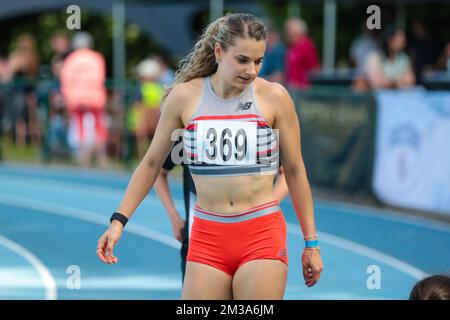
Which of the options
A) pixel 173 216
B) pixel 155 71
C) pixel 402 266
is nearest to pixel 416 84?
pixel 155 71

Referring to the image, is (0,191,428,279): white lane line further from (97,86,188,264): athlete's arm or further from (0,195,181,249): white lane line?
(97,86,188,264): athlete's arm

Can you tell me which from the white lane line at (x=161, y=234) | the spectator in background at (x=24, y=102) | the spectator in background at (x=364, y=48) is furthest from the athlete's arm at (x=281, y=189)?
the spectator in background at (x=24, y=102)

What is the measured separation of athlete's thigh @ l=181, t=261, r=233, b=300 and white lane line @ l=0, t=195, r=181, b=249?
6.78 m

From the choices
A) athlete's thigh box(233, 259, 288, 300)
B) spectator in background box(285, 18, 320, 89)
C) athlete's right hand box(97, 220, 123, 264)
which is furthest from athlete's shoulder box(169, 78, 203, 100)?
spectator in background box(285, 18, 320, 89)

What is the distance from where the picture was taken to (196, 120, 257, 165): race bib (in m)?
5.54

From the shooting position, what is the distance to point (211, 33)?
18.9ft

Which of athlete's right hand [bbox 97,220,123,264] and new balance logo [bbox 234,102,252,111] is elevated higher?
new balance logo [bbox 234,102,252,111]

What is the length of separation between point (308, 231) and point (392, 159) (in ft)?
31.7

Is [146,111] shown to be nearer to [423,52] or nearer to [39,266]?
[423,52]

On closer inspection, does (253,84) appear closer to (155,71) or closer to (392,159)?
(392,159)

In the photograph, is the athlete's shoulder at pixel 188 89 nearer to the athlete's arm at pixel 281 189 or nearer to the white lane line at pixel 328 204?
the athlete's arm at pixel 281 189

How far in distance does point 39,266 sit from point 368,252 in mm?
3484

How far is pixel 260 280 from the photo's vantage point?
5387 millimetres

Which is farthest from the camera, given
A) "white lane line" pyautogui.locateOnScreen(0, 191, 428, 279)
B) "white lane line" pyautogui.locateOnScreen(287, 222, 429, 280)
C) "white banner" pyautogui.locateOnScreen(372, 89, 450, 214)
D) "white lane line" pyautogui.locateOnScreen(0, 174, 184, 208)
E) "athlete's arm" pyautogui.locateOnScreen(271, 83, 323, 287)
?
"white lane line" pyautogui.locateOnScreen(0, 174, 184, 208)
